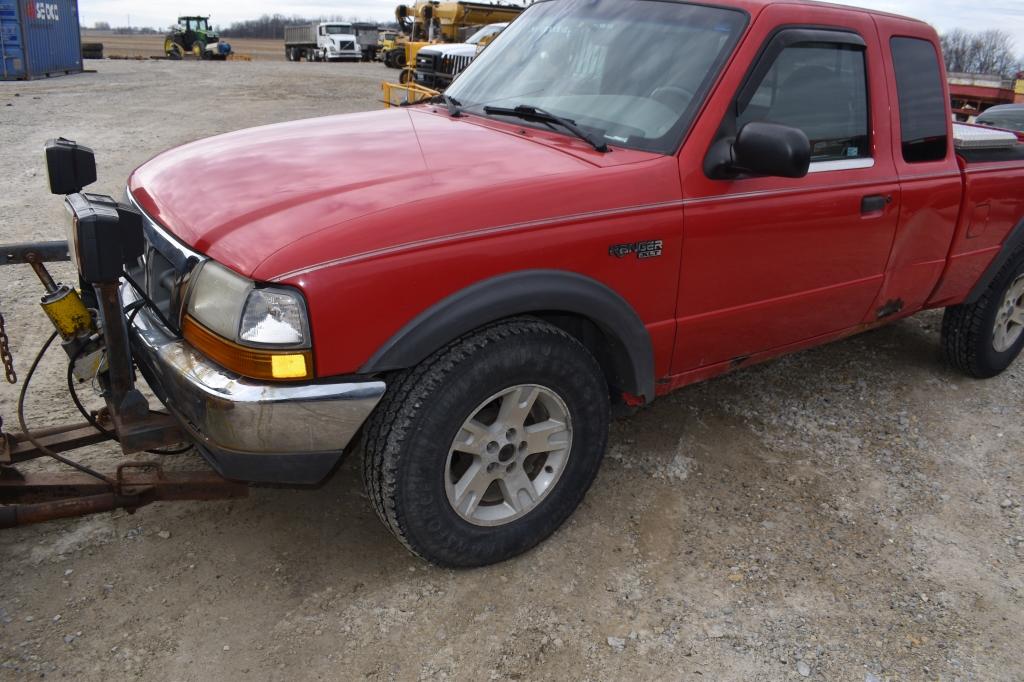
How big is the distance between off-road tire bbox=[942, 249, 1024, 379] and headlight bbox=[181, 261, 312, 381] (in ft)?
12.7

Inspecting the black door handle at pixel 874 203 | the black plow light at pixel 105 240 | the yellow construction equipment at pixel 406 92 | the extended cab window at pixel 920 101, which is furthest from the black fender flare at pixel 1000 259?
the yellow construction equipment at pixel 406 92

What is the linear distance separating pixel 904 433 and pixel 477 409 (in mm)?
2669

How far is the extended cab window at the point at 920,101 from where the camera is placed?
11.8 feet

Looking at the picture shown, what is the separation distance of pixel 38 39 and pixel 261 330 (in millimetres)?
23863

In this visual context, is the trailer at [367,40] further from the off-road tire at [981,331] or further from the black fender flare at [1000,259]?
the black fender flare at [1000,259]

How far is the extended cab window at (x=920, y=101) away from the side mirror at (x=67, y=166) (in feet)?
11.0

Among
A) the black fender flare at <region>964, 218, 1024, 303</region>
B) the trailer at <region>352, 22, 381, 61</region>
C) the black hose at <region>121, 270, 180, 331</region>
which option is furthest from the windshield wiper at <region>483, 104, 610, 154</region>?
the trailer at <region>352, 22, 381, 61</region>

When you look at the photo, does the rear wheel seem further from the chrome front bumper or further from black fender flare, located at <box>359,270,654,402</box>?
black fender flare, located at <box>359,270,654,402</box>

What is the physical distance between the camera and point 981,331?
14.9 ft

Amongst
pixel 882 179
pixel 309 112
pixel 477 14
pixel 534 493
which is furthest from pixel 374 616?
pixel 477 14

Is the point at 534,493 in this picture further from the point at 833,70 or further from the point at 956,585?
the point at 833,70

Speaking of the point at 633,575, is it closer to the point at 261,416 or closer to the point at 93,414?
the point at 261,416

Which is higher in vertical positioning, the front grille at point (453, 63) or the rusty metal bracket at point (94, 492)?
the front grille at point (453, 63)

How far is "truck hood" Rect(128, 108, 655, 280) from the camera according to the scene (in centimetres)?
228
